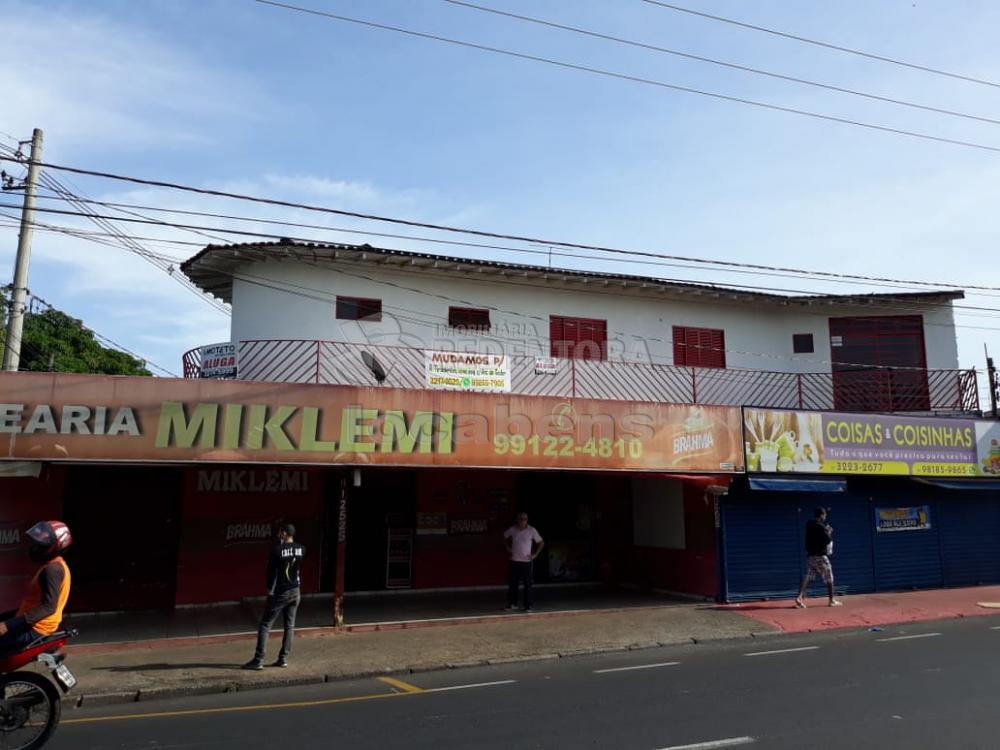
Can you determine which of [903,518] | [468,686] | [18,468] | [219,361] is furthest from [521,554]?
[903,518]

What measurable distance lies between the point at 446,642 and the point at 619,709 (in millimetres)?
4379

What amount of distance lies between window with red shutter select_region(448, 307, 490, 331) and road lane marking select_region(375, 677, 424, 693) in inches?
329

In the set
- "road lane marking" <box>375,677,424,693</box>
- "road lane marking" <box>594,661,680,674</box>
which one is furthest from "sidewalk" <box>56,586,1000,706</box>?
"road lane marking" <box>594,661,680,674</box>

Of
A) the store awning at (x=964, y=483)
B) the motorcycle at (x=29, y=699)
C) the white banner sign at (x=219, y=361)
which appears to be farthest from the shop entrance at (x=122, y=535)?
the store awning at (x=964, y=483)

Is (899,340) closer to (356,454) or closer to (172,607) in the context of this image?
(356,454)

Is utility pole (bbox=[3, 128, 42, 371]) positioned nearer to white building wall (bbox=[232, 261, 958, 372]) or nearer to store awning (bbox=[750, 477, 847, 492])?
white building wall (bbox=[232, 261, 958, 372])

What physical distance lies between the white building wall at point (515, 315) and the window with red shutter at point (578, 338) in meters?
A: 0.16

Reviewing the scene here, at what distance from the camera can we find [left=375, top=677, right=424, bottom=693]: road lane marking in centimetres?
881

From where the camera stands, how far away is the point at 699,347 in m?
18.5

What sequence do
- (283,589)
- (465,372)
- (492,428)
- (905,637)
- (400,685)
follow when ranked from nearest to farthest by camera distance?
(400,685) < (283,589) < (905,637) < (492,428) < (465,372)

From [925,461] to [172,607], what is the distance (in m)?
15.4

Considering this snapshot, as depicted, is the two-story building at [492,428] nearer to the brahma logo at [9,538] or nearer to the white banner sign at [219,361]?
the white banner sign at [219,361]

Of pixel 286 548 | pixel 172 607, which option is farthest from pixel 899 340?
pixel 172 607

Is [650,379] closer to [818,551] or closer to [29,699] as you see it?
[818,551]
